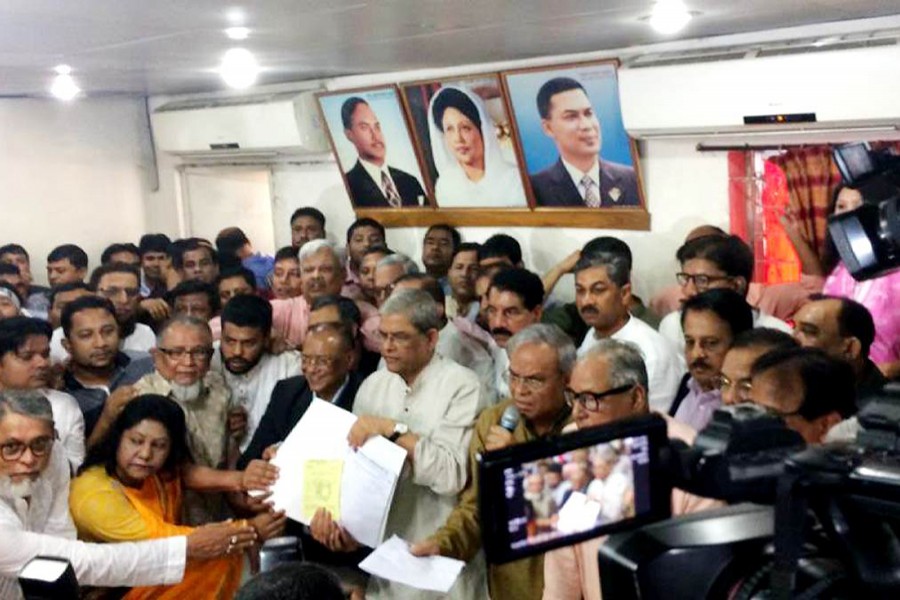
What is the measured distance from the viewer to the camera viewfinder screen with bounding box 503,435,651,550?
1.12 meters

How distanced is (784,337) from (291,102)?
4667 mm

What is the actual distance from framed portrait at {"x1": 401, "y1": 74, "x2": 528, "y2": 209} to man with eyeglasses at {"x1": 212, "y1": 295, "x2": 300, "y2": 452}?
2403mm

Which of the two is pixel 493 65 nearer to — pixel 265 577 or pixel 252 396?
pixel 252 396

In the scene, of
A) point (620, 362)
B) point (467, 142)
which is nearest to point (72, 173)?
point (467, 142)

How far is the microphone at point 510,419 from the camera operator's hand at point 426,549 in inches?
13.9

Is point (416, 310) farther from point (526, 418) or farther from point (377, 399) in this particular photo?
point (526, 418)

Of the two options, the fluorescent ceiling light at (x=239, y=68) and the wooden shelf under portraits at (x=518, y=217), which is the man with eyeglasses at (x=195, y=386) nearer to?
the fluorescent ceiling light at (x=239, y=68)

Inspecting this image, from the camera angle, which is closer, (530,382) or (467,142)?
(530,382)

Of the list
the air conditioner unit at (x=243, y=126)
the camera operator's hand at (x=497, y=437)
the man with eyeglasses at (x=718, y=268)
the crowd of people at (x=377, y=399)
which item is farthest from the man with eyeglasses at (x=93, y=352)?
the air conditioner unit at (x=243, y=126)

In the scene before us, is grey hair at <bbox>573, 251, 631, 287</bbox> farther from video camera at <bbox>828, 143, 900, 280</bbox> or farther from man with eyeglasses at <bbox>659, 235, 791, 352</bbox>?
→ video camera at <bbox>828, 143, 900, 280</bbox>

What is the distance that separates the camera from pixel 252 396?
12.2 ft

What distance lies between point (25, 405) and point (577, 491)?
1912 mm

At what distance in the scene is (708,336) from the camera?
117 inches

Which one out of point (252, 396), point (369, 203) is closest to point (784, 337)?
point (252, 396)
